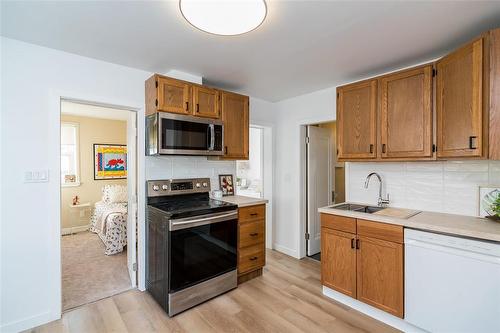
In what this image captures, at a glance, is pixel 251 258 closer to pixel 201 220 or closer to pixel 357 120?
pixel 201 220

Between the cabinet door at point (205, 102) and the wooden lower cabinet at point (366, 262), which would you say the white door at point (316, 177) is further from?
the cabinet door at point (205, 102)

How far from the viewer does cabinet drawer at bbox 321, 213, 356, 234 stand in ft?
7.64

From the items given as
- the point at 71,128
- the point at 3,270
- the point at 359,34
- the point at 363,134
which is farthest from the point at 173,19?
the point at 71,128

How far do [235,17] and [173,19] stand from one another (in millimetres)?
586

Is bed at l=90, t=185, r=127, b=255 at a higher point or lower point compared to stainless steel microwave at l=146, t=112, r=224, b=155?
lower

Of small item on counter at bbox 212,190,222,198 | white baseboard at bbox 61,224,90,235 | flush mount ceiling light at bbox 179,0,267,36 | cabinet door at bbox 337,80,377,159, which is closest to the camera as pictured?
flush mount ceiling light at bbox 179,0,267,36

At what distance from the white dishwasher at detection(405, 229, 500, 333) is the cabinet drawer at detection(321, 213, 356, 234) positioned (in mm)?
459

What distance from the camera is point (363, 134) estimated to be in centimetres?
254

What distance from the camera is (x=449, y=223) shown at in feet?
6.20

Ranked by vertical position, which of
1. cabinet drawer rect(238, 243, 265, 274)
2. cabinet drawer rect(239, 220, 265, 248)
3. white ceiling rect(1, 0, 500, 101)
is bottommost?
cabinet drawer rect(238, 243, 265, 274)

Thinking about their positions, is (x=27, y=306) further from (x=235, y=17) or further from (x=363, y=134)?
Result: (x=363, y=134)

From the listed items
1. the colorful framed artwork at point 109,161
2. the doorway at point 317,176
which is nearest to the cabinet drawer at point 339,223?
the doorway at point 317,176

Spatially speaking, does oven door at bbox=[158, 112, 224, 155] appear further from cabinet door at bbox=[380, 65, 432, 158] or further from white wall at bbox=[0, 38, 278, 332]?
cabinet door at bbox=[380, 65, 432, 158]

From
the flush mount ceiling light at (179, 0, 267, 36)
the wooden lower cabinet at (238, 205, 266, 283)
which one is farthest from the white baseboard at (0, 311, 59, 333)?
the flush mount ceiling light at (179, 0, 267, 36)
